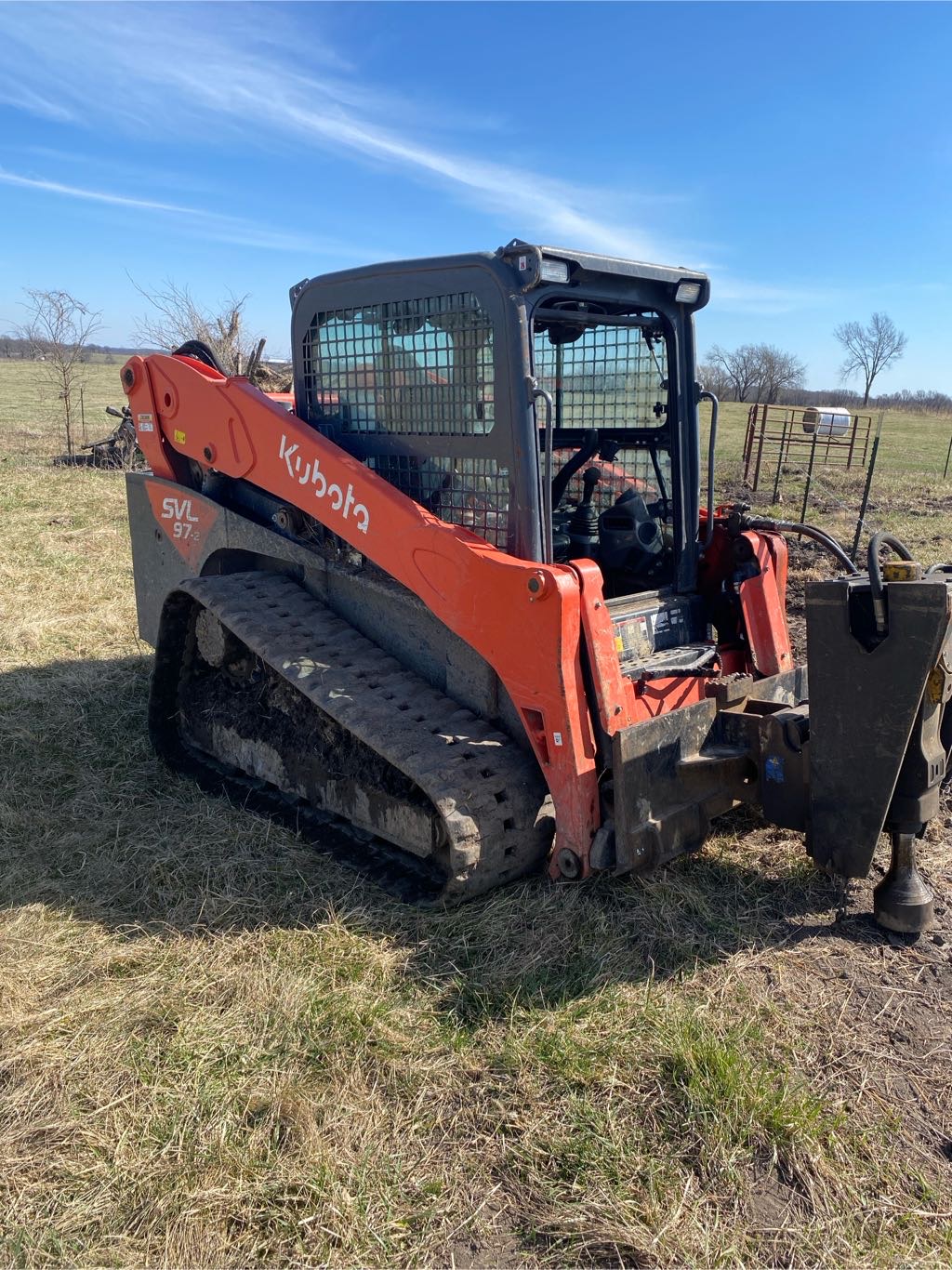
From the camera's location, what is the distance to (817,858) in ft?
11.3

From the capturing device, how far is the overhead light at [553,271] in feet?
11.4

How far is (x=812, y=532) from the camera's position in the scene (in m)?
4.28

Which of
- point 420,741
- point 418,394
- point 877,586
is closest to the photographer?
point 877,586

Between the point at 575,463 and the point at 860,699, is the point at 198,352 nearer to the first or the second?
the point at 575,463

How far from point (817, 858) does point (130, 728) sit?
13.0ft

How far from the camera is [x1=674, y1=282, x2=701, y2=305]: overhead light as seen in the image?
4281mm

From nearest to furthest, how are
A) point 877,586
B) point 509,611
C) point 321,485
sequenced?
point 877,586, point 509,611, point 321,485

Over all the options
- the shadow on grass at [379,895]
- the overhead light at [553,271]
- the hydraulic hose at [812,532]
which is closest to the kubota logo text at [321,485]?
the overhead light at [553,271]

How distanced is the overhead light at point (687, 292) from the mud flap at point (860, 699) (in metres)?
1.69

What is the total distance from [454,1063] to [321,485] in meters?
2.44

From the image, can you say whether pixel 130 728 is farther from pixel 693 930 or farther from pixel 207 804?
pixel 693 930

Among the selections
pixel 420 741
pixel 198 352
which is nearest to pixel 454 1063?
pixel 420 741

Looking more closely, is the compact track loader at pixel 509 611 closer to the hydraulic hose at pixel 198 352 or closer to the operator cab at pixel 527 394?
the operator cab at pixel 527 394

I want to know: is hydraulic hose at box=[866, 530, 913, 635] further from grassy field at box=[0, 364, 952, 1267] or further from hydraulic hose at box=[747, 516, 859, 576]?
grassy field at box=[0, 364, 952, 1267]
